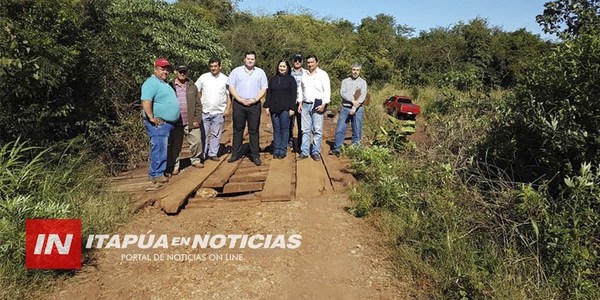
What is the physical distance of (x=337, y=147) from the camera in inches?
271

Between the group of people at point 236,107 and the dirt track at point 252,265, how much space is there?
1346 millimetres

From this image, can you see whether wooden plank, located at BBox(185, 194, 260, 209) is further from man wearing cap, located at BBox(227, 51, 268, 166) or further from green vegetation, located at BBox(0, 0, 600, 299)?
man wearing cap, located at BBox(227, 51, 268, 166)

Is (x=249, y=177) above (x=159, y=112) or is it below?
below

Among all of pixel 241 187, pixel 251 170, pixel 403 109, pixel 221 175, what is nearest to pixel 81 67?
pixel 221 175

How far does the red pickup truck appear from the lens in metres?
15.0

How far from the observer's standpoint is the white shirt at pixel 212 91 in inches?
235

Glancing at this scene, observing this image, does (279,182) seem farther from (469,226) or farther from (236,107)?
(469,226)

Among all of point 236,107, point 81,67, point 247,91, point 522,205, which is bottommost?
point 522,205

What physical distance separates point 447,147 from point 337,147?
197cm

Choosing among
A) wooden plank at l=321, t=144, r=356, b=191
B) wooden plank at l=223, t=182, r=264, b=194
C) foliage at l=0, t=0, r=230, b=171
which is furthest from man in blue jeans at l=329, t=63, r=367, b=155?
foliage at l=0, t=0, r=230, b=171

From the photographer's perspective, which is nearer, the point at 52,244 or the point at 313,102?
the point at 52,244

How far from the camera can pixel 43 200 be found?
12.6 feet

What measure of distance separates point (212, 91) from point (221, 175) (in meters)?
1.33

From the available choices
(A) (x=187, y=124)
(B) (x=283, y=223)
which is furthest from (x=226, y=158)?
(B) (x=283, y=223)
